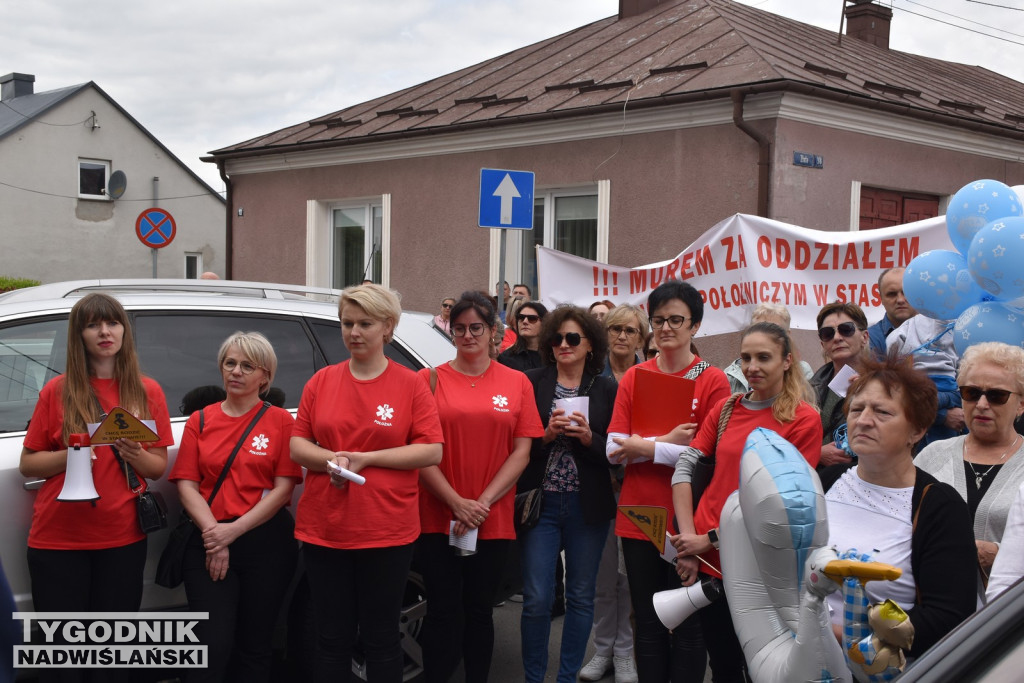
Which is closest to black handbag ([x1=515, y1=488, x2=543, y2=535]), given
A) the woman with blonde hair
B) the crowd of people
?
the crowd of people

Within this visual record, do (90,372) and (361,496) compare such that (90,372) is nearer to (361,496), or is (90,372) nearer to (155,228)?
(361,496)

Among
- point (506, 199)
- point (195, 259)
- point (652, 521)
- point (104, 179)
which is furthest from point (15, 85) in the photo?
point (652, 521)

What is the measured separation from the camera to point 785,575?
2.03 meters

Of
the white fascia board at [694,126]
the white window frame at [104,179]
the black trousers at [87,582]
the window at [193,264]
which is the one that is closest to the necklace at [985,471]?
the black trousers at [87,582]

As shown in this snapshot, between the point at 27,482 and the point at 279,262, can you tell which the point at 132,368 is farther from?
the point at 279,262

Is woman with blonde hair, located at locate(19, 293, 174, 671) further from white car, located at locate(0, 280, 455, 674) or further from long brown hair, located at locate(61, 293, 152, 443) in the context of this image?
white car, located at locate(0, 280, 455, 674)

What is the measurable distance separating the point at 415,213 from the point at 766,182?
19.0 ft

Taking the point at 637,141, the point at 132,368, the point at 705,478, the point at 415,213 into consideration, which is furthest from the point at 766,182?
the point at 132,368

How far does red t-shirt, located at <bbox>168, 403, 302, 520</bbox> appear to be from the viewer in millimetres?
4000

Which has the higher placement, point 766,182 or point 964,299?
point 766,182

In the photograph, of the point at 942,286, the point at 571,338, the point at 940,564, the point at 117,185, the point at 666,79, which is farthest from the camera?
the point at 117,185

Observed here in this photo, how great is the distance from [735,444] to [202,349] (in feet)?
7.88

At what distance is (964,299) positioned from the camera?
4.74 meters

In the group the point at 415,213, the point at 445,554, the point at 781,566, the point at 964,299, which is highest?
the point at 415,213
